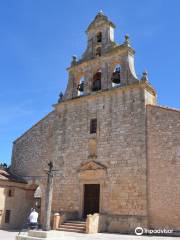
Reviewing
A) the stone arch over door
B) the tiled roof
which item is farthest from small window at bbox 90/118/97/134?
the tiled roof

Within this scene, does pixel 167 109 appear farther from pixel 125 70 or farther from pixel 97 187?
pixel 97 187

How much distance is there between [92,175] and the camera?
52.0 ft

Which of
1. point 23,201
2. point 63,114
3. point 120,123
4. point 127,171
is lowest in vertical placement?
point 23,201

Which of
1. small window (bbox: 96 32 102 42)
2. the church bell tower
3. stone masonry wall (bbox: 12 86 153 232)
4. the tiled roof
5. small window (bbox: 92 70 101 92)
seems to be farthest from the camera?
small window (bbox: 96 32 102 42)

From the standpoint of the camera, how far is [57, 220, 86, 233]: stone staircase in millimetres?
13995

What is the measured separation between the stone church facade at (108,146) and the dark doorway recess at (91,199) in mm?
50

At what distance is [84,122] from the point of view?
682 inches

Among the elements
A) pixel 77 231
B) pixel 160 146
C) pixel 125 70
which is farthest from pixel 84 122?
pixel 77 231

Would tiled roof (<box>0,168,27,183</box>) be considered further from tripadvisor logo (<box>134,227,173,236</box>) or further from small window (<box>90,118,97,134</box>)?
tripadvisor logo (<box>134,227,173,236</box>)

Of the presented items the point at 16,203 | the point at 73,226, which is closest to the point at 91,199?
the point at 73,226

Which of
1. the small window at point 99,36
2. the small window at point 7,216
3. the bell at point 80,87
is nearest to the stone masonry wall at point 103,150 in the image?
the bell at point 80,87

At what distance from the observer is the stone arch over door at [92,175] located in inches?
608

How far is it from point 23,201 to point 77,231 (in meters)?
5.52

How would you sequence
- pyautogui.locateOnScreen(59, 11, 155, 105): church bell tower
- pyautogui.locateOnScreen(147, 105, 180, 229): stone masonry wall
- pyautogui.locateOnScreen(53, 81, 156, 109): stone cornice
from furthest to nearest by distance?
pyautogui.locateOnScreen(59, 11, 155, 105): church bell tower, pyautogui.locateOnScreen(53, 81, 156, 109): stone cornice, pyautogui.locateOnScreen(147, 105, 180, 229): stone masonry wall
